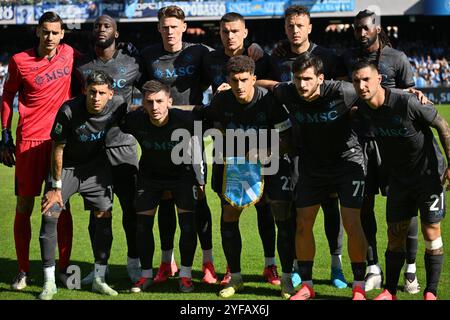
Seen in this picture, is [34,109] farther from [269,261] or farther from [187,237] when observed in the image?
[269,261]

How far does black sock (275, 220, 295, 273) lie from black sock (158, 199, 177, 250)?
1.23 m

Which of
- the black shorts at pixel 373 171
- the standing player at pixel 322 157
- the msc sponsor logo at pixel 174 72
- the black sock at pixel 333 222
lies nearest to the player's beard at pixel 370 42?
the standing player at pixel 322 157

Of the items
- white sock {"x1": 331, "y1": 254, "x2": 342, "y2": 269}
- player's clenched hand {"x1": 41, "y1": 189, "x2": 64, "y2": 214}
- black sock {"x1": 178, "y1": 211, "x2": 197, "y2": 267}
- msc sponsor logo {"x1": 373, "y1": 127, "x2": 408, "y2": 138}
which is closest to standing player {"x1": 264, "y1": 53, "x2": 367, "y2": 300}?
msc sponsor logo {"x1": 373, "y1": 127, "x2": 408, "y2": 138}

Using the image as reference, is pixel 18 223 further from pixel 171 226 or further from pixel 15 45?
pixel 15 45

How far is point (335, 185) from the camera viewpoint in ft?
21.4

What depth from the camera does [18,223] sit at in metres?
7.30

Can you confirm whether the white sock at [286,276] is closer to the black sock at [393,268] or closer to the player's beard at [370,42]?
the black sock at [393,268]

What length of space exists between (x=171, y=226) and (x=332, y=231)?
5.14 feet

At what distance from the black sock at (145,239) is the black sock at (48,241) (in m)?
0.77

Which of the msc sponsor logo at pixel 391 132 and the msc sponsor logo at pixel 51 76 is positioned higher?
the msc sponsor logo at pixel 51 76

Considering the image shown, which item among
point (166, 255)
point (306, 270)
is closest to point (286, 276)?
point (306, 270)

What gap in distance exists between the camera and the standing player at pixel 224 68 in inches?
277

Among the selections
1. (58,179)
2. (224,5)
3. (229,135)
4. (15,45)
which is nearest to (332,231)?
(229,135)

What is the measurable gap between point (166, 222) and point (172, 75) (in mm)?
1439
